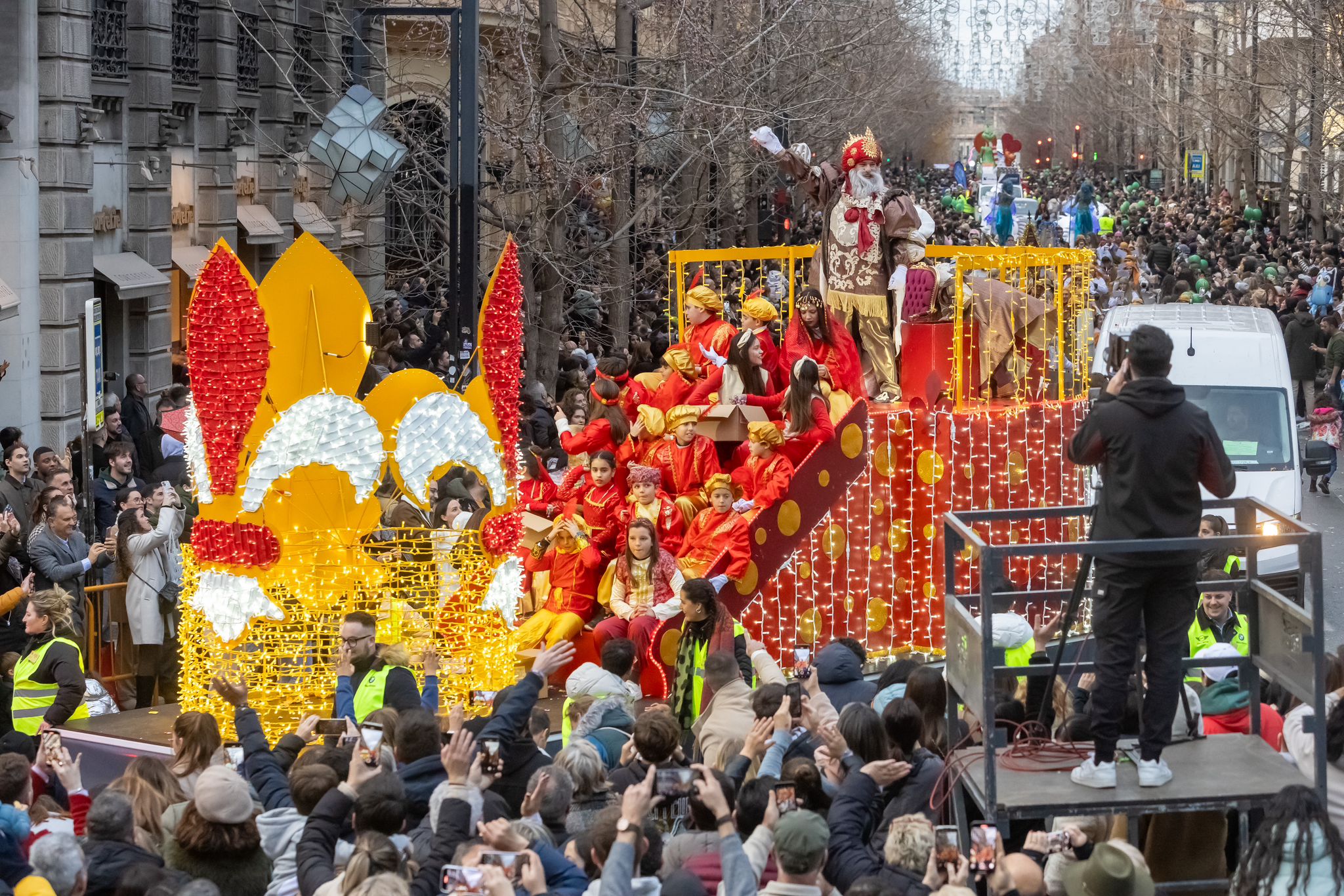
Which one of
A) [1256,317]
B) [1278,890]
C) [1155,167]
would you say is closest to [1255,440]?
[1256,317]

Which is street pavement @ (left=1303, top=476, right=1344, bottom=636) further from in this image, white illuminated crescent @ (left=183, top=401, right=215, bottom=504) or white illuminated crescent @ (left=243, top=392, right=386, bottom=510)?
white illuminated crescent @ (left=183, top=401, right=215, bottom=504)

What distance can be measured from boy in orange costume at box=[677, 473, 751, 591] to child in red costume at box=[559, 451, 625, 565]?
1.51ft

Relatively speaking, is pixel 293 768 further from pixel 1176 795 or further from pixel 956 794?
pixel 1176 795

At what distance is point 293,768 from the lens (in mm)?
6844

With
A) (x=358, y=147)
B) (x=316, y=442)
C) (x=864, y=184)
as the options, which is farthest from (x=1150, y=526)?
(x=358, y=147)

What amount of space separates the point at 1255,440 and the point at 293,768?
1035 cm

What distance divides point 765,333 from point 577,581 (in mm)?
2586

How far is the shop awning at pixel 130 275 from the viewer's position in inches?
795

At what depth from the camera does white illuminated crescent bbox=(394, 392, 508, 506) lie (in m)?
9.84

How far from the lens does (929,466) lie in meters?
12.9

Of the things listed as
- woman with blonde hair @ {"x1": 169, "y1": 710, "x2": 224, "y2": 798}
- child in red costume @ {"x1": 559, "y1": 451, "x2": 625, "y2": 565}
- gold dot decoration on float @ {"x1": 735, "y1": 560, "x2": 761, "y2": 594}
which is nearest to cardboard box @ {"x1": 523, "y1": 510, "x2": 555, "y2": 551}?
child in red costume @ {"x1": 559, "y1": 451, "x2": 625, "y2": 565}

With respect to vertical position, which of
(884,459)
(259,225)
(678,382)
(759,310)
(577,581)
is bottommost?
(577,581)

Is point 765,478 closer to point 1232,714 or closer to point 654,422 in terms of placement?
point 654,422

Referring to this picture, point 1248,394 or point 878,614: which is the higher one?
point 1248,394
